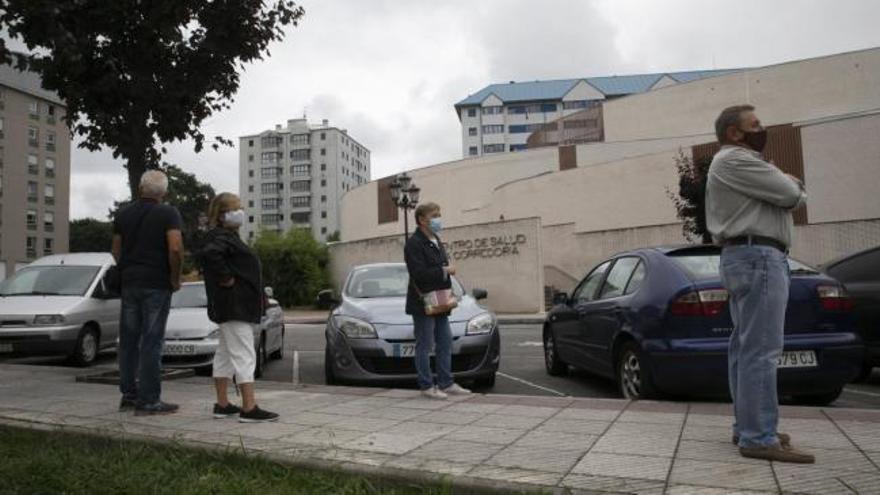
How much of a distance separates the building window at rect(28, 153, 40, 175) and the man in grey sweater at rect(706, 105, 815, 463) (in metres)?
76.1

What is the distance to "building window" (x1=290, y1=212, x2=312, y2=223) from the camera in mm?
119081

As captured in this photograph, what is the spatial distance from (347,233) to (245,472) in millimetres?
55856

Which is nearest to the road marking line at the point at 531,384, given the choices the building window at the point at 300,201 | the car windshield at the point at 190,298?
the car windshield at the point at 190,298

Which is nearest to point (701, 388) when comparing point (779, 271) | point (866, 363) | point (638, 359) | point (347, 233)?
point (638, 359)

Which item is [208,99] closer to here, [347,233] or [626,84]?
[347,233]

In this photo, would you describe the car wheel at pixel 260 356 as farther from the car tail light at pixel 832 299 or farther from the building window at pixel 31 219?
the building window at pixel 31 219

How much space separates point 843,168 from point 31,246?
222ft

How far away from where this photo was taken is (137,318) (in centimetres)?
582

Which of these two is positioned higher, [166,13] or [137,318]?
[166,13]

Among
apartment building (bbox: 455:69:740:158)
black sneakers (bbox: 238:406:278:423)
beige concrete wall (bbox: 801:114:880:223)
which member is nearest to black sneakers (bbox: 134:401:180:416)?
black sneakers (bbox: 238:406:278:423)

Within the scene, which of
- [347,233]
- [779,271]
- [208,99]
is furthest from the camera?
[347,233]

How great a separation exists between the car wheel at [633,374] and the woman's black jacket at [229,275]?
324 cm

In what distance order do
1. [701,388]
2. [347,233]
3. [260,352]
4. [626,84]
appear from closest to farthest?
[701,388] → [260,352] → [347,233] → [626,84]

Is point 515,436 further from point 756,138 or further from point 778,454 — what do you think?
point 756,138
